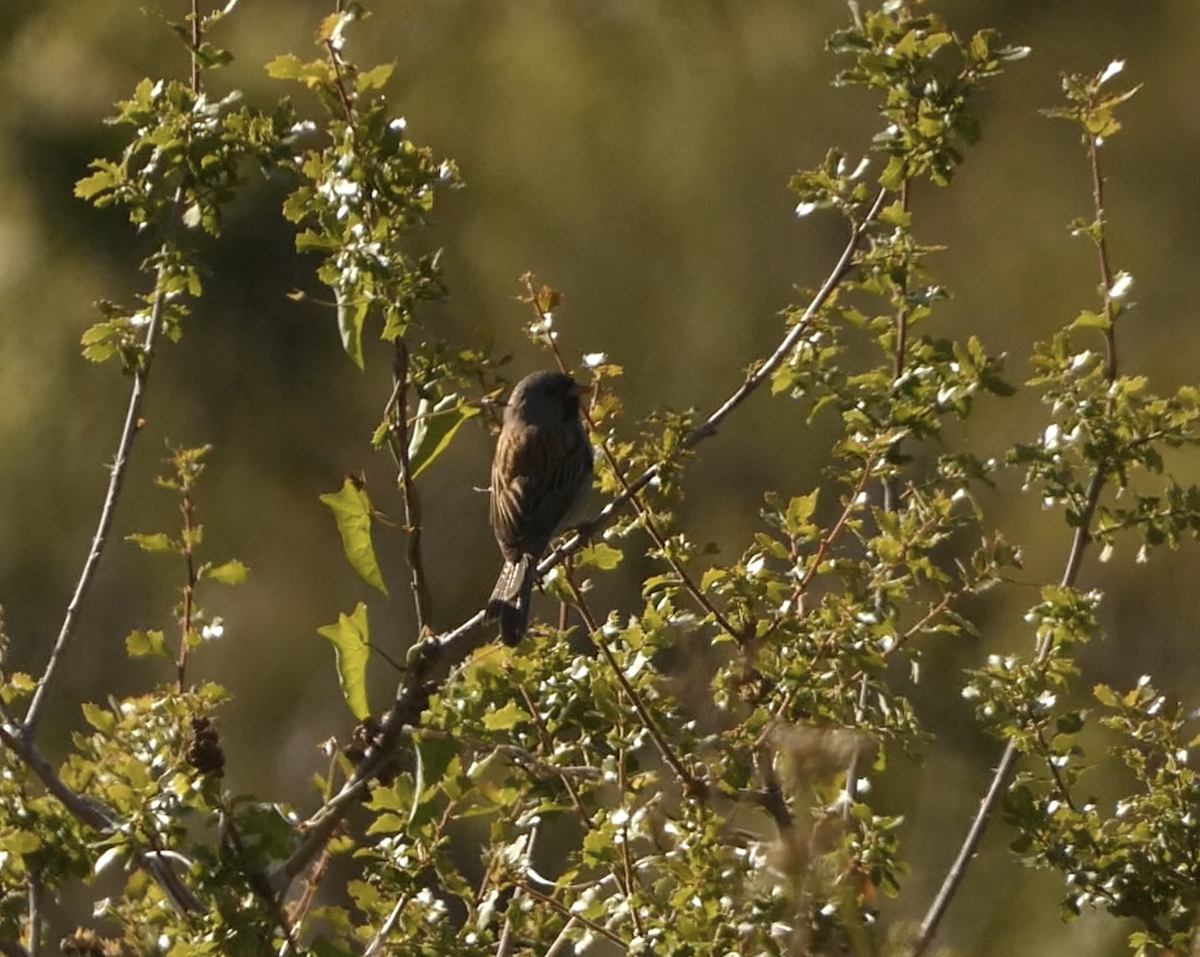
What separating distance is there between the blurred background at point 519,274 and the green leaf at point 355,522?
101 inches

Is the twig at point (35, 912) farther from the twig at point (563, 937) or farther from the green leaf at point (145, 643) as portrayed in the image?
the twig at point (563, 937)

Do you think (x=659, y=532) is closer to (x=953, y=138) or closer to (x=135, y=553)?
(x=953, y=138)

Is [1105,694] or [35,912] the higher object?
[1105,694]

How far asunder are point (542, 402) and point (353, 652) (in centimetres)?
226

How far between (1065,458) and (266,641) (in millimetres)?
3329

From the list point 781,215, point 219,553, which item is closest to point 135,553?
point 219,553

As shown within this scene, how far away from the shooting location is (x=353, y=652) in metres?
2.28

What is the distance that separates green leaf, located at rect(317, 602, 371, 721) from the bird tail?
1.24ft

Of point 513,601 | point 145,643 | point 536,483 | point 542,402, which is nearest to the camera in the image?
point 145,643

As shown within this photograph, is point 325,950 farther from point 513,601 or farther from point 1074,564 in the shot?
point 1074,564

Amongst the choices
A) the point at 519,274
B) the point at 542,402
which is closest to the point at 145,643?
the point at 542,402

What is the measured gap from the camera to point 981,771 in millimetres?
4586

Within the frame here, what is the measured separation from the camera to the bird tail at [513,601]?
9.08 feet

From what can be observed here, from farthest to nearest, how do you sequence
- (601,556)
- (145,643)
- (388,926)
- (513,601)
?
1. (513,601)
2. (601,556)
3. (388,926)
4. (145,643)
